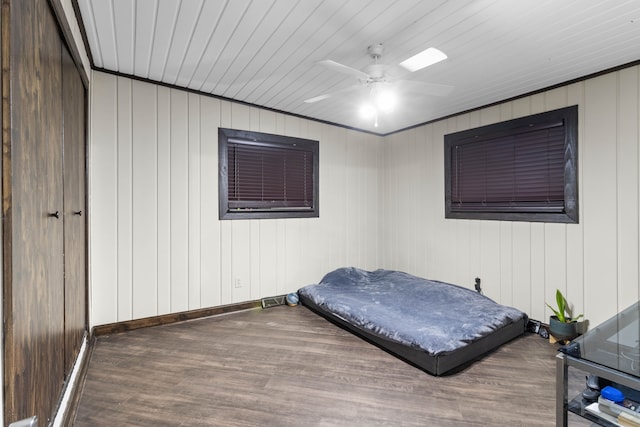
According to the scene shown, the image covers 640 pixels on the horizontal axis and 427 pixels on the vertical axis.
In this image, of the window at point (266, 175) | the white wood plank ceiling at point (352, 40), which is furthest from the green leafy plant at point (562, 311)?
the window at point (266, 175)

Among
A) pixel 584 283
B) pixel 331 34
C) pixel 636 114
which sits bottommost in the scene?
pixel 584 283

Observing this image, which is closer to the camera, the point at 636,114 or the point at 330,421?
the point at 330,421

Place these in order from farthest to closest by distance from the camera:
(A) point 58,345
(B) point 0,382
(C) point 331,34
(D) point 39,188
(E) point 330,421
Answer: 1. (C) point 331,34
2. (E) point 330,421
3. (A) point 58,345
4. (D) point 39,188
5. (B) point 0,382

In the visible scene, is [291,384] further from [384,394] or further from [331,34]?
[331,34]

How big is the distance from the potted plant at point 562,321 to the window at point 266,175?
2787 millimetres

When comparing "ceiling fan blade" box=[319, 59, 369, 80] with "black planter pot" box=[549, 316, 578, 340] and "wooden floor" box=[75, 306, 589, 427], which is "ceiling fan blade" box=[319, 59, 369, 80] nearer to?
"wooden floor" box=[75, 306, 589, 427]

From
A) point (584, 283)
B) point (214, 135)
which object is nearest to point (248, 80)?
point (214, 135)

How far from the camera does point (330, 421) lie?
1.70 m

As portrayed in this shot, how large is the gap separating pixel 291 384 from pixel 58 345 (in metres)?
1.34

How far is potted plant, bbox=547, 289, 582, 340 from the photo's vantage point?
8.66 ft

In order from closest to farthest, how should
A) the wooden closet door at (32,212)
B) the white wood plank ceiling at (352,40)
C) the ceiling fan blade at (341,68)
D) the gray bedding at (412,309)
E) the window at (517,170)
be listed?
1. the wooden closet door at (32,212)
2. the white wood plank ceiling at (352,40)
3. the ceiling fan blade at (341,68)
4. the gray bedding at (412,309)
5. the window at (517,170)

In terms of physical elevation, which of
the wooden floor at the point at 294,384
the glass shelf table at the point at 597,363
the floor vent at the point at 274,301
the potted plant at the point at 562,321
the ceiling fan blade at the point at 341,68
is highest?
the ceiling fan blade at the point at 341,68

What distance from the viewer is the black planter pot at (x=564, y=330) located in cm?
264

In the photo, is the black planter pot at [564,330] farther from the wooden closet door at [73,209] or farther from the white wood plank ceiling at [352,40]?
the wooden closet door at [73,209]
